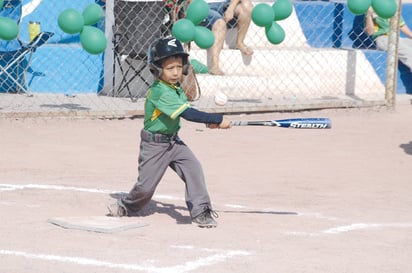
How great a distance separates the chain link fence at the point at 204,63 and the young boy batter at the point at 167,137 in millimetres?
5535

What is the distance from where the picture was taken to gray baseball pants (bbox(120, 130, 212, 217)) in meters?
7.68

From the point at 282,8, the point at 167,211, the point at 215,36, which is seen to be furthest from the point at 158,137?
the point at 215,36

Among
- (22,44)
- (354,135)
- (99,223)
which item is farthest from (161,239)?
(22,44)

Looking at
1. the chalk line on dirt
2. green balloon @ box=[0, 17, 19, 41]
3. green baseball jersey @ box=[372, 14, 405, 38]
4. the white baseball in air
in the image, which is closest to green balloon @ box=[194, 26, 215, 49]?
the white baseball in air

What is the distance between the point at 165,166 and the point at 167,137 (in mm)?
219

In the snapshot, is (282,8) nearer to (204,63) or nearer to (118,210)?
(204,63)

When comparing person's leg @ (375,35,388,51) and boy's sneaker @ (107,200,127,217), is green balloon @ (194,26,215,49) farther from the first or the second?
boy's sneaker @ (107,200,127,217)

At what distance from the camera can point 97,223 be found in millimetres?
7383

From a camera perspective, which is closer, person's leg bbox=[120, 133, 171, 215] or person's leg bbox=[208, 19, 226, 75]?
person's leg bbox=[120, 133, 171, 215]

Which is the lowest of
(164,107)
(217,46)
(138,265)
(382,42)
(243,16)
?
(382,42)

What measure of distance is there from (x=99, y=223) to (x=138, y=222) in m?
0.32

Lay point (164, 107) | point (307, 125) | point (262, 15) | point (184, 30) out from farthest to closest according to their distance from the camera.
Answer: point (262, 15)
point (184, 30)
point (307, 125)
point (164, 107)

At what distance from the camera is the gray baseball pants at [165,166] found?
7684 mm

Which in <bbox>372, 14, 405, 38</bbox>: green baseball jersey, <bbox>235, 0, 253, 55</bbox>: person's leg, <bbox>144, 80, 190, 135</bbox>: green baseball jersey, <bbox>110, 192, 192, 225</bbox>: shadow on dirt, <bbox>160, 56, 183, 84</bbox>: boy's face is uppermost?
<bbox>160, 56, 183, 84</bbox>: boy's face
